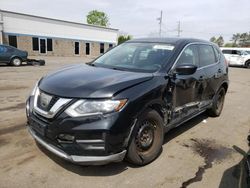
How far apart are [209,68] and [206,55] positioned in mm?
310

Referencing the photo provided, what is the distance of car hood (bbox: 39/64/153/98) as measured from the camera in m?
3.01

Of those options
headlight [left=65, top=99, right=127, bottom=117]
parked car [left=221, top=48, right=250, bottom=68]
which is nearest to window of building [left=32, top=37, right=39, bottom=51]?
parked car [left=221, top=48, right=250, bottom=68]

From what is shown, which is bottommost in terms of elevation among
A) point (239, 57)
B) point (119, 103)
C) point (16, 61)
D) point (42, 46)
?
point (16, 61)

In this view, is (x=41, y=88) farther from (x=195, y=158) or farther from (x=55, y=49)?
(x=55, y=49)

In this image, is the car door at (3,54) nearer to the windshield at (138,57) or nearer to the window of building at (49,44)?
the windshield at (138,57)

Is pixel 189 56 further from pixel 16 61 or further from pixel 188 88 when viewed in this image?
pixel 16 61

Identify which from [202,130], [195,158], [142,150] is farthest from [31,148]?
[202,130]

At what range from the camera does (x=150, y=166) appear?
3.62m

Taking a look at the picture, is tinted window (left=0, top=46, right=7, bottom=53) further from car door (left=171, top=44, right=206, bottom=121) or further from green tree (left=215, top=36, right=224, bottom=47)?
green tree (left=215, top=36, right=224, bottom=47)

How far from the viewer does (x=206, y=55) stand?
533 cm

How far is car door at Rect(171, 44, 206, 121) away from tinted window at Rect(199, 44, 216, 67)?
227mm

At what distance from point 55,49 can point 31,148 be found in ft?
102

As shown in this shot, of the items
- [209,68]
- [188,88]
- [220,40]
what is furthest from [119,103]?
[220,40]

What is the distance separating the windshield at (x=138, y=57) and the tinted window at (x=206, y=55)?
106 cm
